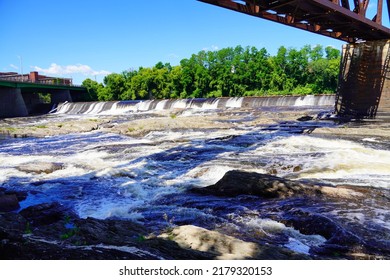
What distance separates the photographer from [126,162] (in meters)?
12.7

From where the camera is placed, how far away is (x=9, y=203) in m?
7.96

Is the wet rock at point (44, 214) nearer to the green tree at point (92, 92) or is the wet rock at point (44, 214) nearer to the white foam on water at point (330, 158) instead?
the white foam on water at point (330, 158)

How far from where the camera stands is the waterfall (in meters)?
37.8

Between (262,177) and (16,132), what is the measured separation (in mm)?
21698

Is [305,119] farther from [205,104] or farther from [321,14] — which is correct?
[205,104]

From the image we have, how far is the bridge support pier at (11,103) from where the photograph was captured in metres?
47.0

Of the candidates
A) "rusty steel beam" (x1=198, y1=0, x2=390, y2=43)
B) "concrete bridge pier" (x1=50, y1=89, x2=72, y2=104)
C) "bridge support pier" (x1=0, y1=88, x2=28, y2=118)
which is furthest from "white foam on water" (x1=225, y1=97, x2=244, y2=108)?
"concrete bridge pier" (x1=50, y1=89, x2=72, y2=104)

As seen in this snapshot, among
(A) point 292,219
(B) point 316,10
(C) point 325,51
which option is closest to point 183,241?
(A) point 292,219

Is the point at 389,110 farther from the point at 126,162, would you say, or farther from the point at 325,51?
the point at 325,51

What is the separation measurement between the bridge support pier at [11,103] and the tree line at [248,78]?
1073 inches

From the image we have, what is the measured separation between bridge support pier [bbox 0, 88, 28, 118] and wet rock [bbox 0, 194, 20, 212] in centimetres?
4403

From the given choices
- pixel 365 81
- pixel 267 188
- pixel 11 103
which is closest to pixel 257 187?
pixel 267 188

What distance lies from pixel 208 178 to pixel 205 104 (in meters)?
33.0

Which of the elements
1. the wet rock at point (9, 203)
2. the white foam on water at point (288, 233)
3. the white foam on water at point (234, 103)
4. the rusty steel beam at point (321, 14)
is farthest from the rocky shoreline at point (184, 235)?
the white foam on water at point (234, 103)
